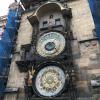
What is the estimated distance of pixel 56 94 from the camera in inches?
345

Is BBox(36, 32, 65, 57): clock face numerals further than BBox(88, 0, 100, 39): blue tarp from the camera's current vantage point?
Yes

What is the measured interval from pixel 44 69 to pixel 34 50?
1380 millimetres

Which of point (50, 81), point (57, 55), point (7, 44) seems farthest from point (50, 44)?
point (7, 44)

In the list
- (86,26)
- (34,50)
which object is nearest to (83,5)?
(86,26)

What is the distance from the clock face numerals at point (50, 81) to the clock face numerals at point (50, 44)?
0.91m

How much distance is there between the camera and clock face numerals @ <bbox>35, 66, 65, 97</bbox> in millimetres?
8992

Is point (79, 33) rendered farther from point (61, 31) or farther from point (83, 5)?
point (83, 5)

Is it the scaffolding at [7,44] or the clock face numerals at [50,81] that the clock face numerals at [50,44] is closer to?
the clock face numerals at [50,81]

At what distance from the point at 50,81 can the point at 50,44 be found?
2.01 m

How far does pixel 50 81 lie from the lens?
9.27 m

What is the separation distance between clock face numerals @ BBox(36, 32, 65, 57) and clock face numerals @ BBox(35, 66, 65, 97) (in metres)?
0.91

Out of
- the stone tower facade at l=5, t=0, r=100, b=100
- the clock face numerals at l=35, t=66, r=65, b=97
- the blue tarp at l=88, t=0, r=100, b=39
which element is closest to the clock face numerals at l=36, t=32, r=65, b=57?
the stone tower facade at l=5, t=0, r=100, b=100

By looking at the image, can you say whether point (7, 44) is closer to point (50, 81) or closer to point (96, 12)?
point (50, 81)

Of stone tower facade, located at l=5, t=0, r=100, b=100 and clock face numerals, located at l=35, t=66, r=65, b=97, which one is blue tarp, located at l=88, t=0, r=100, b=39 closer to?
stone tower facade, located at l=5, t=0, r=100, b=100
